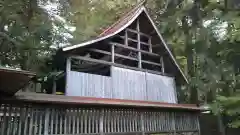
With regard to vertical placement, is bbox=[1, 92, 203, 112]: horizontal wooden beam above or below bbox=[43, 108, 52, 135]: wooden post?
above

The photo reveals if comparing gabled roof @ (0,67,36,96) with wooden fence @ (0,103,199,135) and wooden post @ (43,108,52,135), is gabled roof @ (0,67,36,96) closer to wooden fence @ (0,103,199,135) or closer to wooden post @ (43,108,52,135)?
wooden fence @ (0,103,199,135)

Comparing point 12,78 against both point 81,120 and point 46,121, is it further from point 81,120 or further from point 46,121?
point 81,120

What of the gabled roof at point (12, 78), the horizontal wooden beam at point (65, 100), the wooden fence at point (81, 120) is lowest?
the wooden fence at point (81, 120)

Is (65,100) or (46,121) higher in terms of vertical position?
(65,100)

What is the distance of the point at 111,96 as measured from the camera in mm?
9703

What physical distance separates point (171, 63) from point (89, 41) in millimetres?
4753

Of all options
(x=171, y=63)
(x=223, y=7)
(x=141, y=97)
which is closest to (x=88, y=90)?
(x=141, y=97)

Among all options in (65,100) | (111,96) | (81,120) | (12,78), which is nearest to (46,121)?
(65,100)

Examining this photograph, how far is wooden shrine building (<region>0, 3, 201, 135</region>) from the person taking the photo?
6371 millimetres

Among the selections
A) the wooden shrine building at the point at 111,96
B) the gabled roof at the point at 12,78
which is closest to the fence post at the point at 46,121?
the wooden shrine building at the point at 111,96

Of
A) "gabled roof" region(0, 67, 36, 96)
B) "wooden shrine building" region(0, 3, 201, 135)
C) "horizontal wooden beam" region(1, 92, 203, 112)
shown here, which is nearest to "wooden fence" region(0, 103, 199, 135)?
"wooden shrine building" region(0, 3, 201, 135)

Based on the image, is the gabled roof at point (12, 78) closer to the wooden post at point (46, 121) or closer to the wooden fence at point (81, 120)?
the wooden fence at point (81, 120)

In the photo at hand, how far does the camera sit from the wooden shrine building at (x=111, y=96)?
637 cm

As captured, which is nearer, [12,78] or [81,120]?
[12,78]
